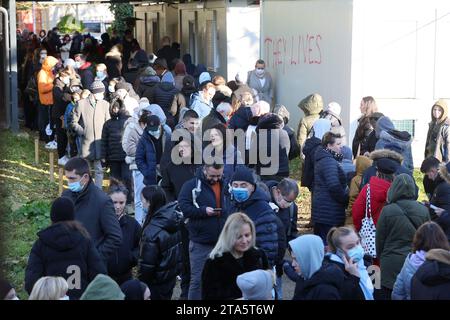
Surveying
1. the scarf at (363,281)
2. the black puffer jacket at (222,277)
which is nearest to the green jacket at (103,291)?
the black puffer jacket at (222,277)

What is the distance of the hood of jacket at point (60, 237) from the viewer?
7234 millimetres

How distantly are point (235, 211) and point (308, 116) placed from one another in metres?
5.81

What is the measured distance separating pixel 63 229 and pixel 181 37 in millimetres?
21650

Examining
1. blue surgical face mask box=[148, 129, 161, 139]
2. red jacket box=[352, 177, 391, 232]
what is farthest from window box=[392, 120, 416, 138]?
red jacket box=[352, 177, 391, 232]

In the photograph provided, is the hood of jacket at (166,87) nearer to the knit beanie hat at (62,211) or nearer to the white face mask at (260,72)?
the white face mask at (260,72)

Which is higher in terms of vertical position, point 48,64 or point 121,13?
point 121,13

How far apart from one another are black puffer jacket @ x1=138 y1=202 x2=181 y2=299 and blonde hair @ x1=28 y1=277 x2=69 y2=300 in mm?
1773

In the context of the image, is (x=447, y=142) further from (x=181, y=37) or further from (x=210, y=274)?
(x=181, y=37)

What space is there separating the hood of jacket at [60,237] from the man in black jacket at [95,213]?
74cm

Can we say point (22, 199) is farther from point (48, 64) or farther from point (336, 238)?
point (336, 238)

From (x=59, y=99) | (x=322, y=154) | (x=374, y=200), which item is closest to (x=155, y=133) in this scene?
(x=322, y=154)

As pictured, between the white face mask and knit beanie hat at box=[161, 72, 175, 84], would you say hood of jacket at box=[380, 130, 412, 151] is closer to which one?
knit beanie hat at box=[161, 72, 175, 84]

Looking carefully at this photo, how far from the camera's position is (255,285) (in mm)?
6492
